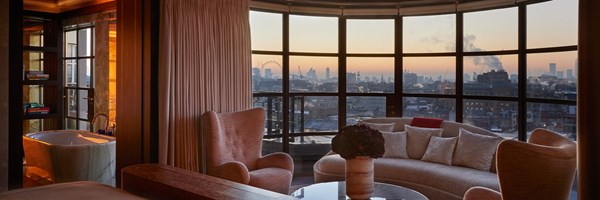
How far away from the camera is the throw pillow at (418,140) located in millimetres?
4562

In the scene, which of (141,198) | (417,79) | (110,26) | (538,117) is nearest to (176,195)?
(141,198)

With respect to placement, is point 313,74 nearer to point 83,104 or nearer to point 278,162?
point 278,162

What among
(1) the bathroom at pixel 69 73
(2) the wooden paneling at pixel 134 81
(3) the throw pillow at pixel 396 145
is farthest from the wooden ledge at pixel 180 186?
(1) the bathroom at pixel 69 73

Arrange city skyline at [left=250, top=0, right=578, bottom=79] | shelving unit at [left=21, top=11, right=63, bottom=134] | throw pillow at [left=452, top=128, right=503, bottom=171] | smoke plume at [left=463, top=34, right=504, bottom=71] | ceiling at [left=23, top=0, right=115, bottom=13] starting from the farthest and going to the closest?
1. shelving unit at [left=21, top=11, right=63, bottom=134]
2. ceiling at [left=23, top=0, right=115, bottom=13]
3. smoke plume at [left=463, top=34, right=504, bottom=71]
4. city skyline at [left=250, top=0, right=578, bottom=79]
5. throw pillow at [left=452, top=128, right=503, bottom=171]

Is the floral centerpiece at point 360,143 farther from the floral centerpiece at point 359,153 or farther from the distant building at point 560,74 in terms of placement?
the distant building at point 560,74

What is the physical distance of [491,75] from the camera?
4.88 metres

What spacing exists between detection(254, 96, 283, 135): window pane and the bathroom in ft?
6.32

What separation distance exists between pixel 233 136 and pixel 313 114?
155 centimetres

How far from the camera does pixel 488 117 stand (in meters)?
4.89

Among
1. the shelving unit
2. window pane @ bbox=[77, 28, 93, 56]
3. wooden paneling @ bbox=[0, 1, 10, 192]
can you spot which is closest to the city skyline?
window pane @ bbox=[77, 28, 93, 56]

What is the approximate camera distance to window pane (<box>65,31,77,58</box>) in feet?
21.4

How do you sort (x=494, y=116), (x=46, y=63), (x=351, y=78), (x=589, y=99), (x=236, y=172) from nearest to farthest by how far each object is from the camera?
1. (x=589, y=99)
2. (x=236, y=172)
3. (x=494, y=116)
4. (x=351, y=78)
5. (x=46, y=63)

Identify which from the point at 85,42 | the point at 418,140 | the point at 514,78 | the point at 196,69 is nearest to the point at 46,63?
the point at 85,42

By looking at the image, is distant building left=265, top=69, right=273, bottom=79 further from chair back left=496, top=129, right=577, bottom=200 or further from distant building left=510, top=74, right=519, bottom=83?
chair back left=496, top=129, right=577, bottom=200
